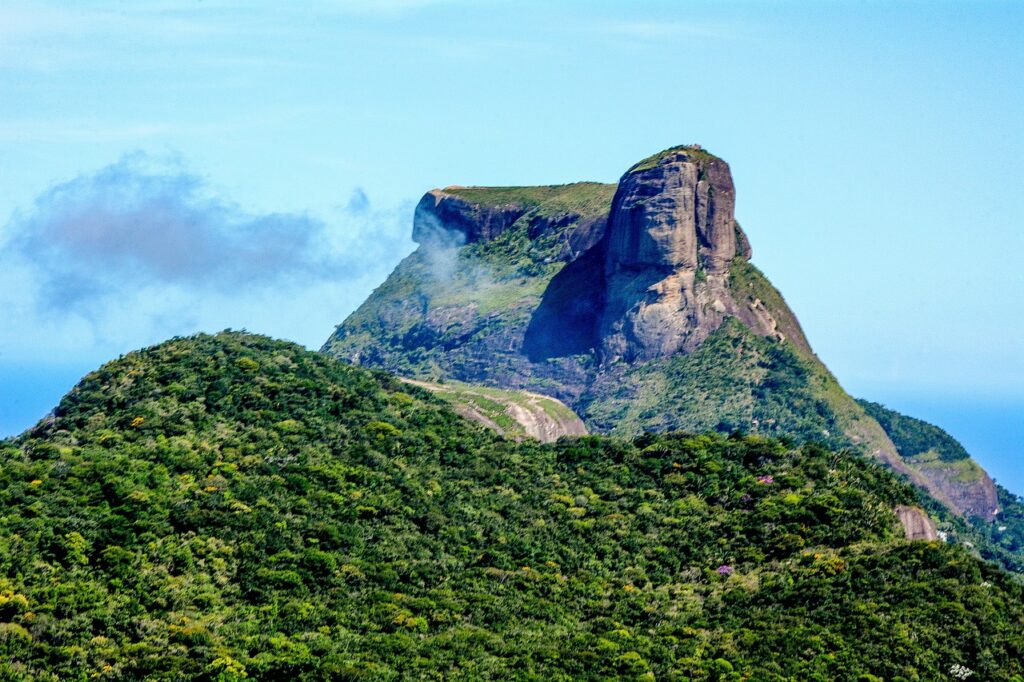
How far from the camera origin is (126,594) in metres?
94.2

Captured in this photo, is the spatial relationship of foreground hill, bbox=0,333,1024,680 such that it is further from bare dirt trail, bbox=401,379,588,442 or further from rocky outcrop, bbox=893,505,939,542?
bare dirt trail, bbox=401,379,588,442

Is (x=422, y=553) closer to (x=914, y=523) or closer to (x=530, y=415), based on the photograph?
(x=914, y=523)

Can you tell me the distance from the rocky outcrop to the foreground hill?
1.94 metres

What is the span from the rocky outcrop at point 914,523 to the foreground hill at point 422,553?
6.35 feet

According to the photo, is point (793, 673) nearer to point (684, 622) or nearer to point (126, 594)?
point (684, 622)

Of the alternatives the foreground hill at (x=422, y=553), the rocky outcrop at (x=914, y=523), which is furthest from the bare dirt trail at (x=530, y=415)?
the rocky outcrop at (x=914, y=523)

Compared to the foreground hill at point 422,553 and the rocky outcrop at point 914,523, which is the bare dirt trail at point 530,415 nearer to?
the foreground hill at point 422,553

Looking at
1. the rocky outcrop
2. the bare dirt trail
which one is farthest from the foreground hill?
the bare dirt trail

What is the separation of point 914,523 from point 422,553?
35.2m

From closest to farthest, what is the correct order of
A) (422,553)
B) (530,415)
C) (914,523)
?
(422,553) → (914,523) → (530,415)

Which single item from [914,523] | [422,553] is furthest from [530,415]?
[422,553]

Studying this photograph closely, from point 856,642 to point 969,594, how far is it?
8.71m

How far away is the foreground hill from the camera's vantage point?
→ 91.9 metres

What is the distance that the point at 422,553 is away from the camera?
356 ft
